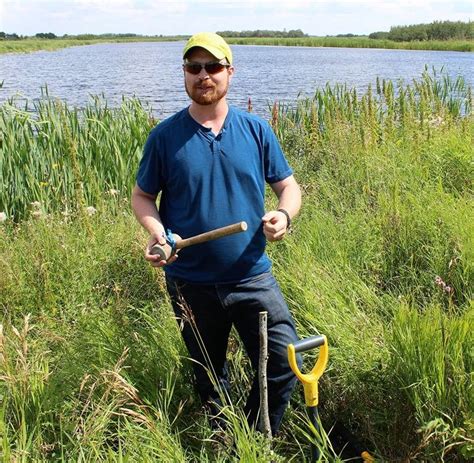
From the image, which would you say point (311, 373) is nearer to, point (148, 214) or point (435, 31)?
point (148, 214)

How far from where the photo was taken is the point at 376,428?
82.4 inches

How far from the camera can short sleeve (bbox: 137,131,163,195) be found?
191 centimetres

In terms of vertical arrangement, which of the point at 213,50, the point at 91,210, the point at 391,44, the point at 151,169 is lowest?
the point at 91,210

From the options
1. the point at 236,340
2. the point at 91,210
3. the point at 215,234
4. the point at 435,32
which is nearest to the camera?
the point at 215,234

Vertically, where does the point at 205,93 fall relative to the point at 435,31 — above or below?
below

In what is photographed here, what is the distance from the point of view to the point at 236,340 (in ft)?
8.13

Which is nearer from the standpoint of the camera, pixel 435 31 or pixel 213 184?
pixel 213 184

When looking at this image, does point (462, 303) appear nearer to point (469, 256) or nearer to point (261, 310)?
point (469, 256)

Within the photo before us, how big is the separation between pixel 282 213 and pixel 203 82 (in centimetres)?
51

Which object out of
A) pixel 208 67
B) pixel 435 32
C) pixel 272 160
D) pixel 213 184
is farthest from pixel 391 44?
pixel 213 184

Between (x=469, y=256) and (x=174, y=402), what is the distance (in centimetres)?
160

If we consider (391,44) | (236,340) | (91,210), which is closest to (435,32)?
(391,44)

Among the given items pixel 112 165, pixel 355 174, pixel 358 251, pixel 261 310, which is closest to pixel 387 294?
pixel 358 251

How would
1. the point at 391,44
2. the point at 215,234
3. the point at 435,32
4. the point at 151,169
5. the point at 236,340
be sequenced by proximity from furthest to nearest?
the point at 435,32 → the point at 391,44 → the point at 236,340 → the point at 151,169 → the point at 215,234
